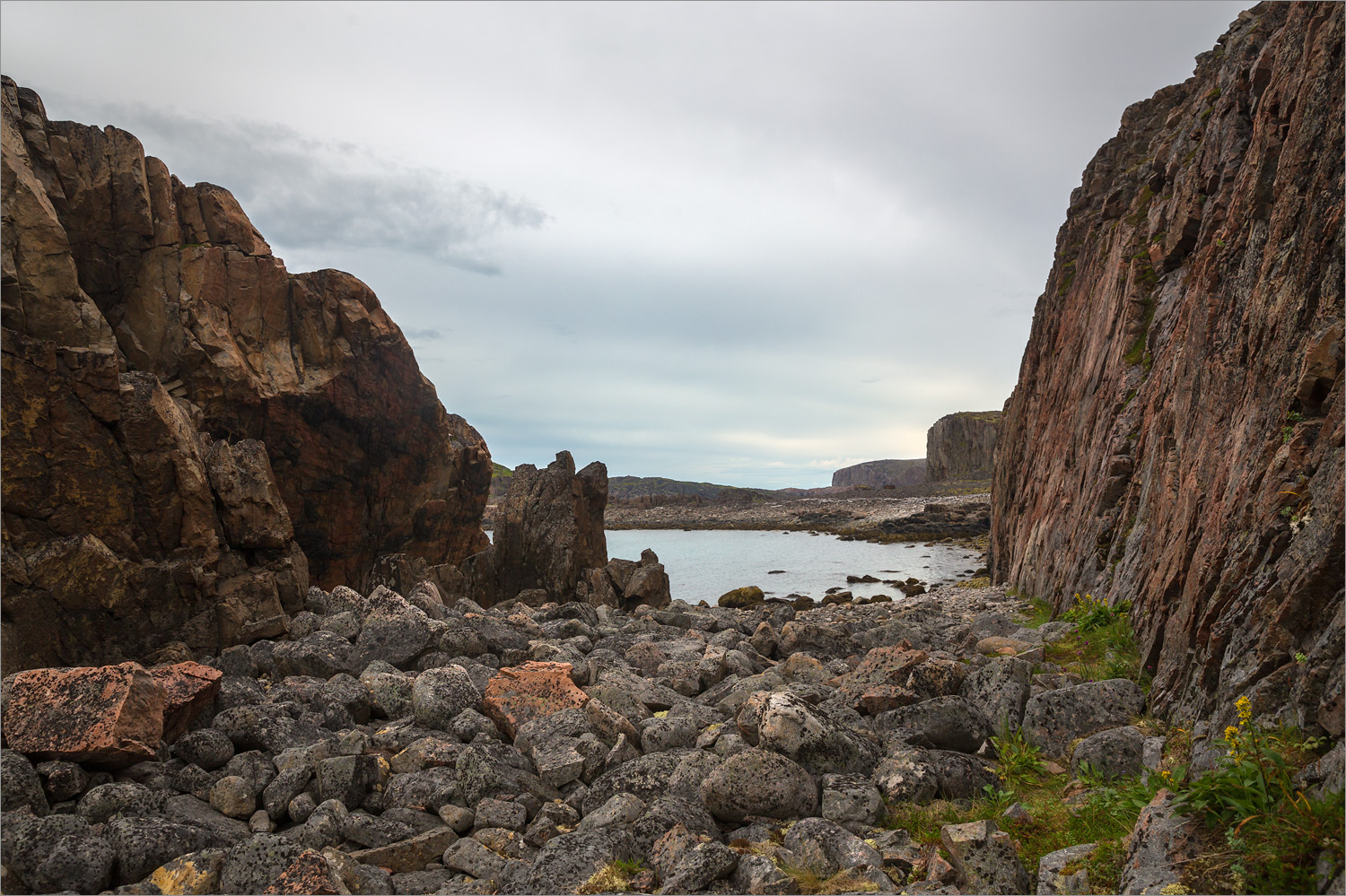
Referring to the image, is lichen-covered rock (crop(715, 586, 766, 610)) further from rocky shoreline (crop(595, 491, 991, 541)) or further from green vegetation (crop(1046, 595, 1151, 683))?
green vegetation (crop(1046, 595, 1151, 683))

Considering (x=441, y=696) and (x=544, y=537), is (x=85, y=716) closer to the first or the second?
(x=441, y=696)

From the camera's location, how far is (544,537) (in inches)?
1208

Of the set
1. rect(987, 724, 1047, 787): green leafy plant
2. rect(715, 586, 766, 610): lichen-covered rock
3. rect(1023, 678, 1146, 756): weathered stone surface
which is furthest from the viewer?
rect(715, 586, 766, 610): lichen-covered rock


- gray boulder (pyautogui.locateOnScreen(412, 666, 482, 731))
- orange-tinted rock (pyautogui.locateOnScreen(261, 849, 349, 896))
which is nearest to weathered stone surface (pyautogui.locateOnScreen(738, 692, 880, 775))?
gray boulder (pyautogui.locateOnScreen(412, 666, 482, 731))

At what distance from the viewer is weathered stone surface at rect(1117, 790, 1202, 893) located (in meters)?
4.57

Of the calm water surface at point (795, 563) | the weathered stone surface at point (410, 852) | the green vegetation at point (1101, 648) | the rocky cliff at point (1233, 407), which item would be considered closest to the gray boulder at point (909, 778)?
the rocky cliff at point (1233, 407)

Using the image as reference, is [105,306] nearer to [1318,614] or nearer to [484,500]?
[484,500]

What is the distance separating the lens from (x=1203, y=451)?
8750 millimetres

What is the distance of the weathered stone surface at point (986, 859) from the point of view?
5516 mm

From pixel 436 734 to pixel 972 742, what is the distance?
693 cm

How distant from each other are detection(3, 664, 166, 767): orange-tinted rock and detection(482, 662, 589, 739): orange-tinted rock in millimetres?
3932

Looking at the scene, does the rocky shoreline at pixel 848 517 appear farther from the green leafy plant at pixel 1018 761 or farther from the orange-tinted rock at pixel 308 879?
the orange-tinted rock at pixel 308 879

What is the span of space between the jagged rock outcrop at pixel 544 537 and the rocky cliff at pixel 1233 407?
1859 centimetres

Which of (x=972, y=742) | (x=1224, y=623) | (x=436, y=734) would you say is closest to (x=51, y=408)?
(x=436, y=734)
